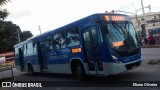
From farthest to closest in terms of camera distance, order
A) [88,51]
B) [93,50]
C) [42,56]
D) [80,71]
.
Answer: [42,56] → [80,71] → [88,51] → [93,50]

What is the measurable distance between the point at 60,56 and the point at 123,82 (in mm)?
5047

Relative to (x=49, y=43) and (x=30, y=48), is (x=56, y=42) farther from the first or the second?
(x=30, y=48)

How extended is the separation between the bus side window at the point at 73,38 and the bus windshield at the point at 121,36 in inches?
84.4

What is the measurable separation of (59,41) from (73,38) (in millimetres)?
1803

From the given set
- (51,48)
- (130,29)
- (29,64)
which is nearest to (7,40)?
(51,48)

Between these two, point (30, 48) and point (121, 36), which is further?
point (30, 48)

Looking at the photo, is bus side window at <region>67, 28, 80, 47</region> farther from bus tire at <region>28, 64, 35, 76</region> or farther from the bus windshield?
bus tire at <region>28, 64, 35, 76</region>

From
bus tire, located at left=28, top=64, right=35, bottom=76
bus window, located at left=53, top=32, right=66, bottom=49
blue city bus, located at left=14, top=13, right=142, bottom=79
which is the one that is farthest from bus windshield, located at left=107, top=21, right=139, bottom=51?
bus tire, located at left=28, top=64, right=35, bottom=76

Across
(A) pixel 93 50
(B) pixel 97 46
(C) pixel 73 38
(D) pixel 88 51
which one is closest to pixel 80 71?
(D) pixel 88 51

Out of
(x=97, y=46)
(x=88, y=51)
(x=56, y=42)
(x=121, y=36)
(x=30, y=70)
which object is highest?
(x=56, y=42)

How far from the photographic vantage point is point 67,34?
14.6 m

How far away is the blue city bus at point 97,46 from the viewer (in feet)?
38.1

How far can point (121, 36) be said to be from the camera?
1212cm

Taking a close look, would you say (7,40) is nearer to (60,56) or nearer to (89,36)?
(60,56)
